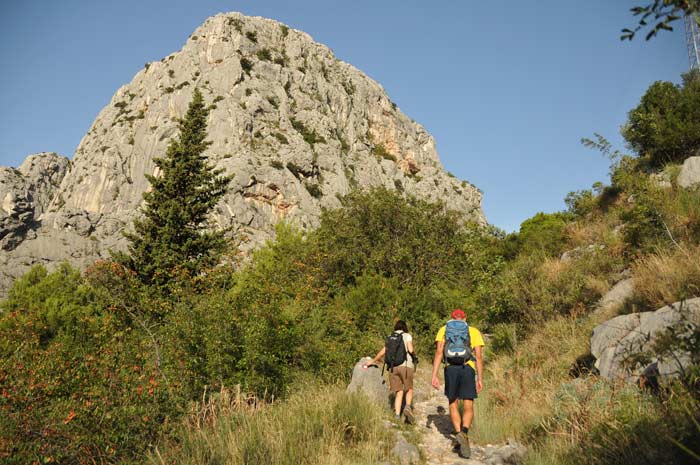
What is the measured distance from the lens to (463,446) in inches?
231

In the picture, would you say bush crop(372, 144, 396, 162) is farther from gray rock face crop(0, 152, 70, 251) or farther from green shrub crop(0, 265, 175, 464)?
green shrub crop(0, 265, 175, 464)

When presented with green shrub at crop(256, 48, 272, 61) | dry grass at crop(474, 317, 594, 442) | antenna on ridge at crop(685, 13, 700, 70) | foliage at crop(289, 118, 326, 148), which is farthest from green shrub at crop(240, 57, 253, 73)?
dry grass at crop(474, 317, 594, 442)

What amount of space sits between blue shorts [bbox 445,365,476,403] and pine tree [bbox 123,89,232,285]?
15294mm

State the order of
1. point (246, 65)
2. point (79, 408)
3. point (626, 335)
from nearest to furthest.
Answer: point (79, 408) → point (626, 335) → point (246, 65)

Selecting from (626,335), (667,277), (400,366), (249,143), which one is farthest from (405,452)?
(249,143)

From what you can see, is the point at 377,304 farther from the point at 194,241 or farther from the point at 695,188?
the point at 194,241

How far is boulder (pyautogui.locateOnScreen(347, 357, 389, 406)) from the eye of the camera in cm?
768

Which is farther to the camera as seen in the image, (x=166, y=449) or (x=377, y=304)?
(x=377, y=304)

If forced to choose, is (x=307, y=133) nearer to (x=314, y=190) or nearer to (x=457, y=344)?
(x=314, y=190)

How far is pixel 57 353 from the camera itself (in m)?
6.49

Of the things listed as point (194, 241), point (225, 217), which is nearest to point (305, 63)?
point (225, 217)

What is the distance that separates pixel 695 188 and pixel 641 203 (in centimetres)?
126

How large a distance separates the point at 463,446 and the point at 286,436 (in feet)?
8.65

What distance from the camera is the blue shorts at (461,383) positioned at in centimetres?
625
